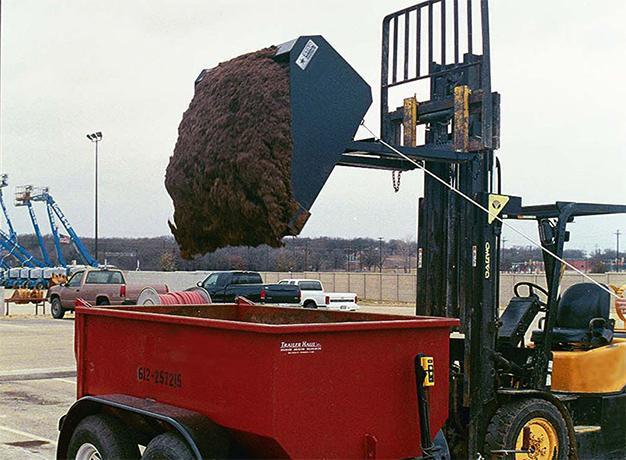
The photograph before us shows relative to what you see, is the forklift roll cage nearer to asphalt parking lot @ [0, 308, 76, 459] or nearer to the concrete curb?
asphalt parking lot @ [0, 308, 76, 459]

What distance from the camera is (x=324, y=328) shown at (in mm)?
4859

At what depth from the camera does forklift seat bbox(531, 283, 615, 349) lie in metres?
7.41

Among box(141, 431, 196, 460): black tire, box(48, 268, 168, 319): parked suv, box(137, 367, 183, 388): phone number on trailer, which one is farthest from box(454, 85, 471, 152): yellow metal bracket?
box(48, 268, 168, 319): parked suv

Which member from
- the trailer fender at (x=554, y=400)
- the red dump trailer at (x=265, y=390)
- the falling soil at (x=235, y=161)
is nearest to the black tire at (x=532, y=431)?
the trailer fender at (x=554, y=400)

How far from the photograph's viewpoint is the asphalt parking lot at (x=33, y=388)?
8.83 metres

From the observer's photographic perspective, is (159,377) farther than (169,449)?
Yes

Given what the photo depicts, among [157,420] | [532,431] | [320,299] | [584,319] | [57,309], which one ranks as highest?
[584,319]

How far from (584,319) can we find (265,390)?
389 cm

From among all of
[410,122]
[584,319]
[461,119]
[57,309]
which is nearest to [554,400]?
[584,319]

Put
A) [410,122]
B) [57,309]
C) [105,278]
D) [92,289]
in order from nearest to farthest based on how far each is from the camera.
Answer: [410,122]
[92,289]
[105,278]
[57,309]

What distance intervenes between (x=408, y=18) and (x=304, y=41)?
1926 millimetres

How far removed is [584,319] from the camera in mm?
7484

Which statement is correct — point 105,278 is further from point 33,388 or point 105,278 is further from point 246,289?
point 33,388

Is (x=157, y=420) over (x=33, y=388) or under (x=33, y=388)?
over
